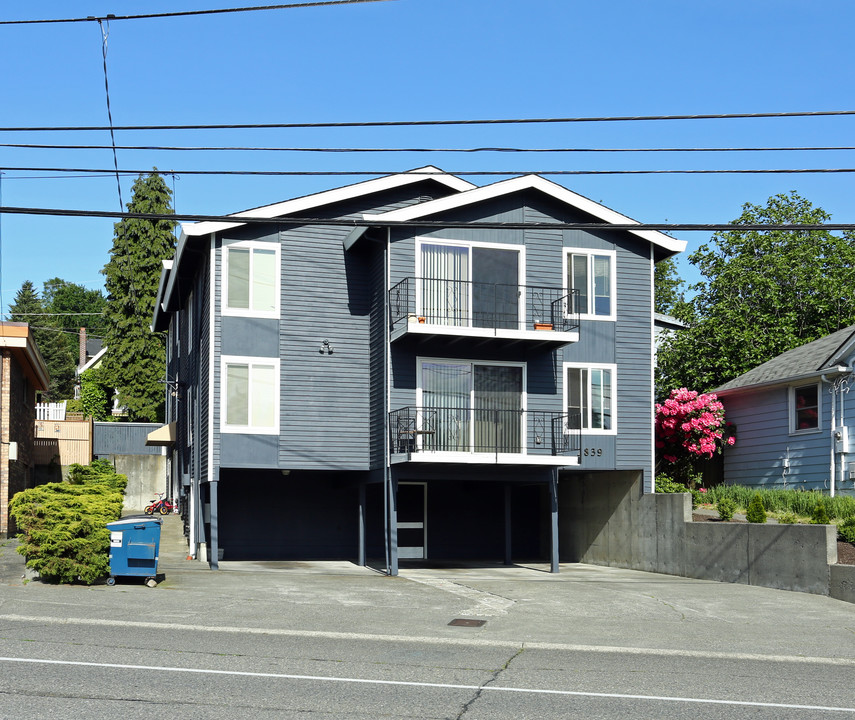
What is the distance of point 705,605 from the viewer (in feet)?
56.0

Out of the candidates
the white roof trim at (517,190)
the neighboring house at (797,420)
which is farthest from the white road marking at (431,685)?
the neighboring house at (797,420)

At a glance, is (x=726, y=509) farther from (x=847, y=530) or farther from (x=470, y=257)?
(x=470, y=257)

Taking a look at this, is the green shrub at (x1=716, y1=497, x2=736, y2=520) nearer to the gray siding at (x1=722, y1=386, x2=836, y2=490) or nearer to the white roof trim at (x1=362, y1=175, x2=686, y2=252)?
the gray siding at (x1=722, y1=386, x2=836, y2=490)

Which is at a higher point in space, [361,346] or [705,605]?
[361,346]

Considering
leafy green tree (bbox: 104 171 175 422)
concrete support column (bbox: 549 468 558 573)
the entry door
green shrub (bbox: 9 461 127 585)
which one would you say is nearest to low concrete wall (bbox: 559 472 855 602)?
concrete support column (bbox: 549 468 558 573)

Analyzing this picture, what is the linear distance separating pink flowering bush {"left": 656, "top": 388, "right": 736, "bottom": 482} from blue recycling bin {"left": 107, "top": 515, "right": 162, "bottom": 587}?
48.0 feet

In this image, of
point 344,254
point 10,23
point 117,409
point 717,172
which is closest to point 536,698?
point 717,172

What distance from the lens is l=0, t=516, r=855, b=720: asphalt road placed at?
843 centimetres

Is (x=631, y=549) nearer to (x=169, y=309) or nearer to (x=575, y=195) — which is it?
(x=575, y=195)

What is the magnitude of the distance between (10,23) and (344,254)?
37.8 feet

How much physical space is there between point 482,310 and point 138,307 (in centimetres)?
3366

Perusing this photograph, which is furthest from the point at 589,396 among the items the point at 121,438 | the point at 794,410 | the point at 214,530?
the point at 121,438

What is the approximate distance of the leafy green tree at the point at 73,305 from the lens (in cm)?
10412

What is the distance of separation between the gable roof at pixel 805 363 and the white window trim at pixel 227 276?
13579 millimetres
